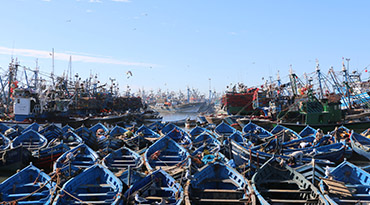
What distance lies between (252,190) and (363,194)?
18.2 feet

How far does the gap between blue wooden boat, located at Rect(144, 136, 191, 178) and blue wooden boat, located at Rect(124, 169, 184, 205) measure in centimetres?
180

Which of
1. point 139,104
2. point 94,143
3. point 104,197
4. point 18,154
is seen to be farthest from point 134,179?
point 139,104

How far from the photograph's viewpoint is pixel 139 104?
99688 mm

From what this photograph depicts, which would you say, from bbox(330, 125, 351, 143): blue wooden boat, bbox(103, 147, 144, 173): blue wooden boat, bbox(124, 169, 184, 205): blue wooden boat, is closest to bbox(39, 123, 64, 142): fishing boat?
bbox(103, 147, 144, 173): blue wooden boat

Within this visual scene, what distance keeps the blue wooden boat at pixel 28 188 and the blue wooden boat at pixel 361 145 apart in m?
23.7

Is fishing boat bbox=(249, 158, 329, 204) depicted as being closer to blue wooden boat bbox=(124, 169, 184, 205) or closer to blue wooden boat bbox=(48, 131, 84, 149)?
blue wooden boat bbox=(124, 169, 184, 205)

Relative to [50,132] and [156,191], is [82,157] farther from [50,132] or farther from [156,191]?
[50,132]

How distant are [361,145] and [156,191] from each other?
63.4 ft

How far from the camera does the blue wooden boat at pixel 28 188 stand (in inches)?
502

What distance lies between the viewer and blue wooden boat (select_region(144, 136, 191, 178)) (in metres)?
17.3

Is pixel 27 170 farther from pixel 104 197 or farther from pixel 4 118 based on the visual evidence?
pixel 4 118

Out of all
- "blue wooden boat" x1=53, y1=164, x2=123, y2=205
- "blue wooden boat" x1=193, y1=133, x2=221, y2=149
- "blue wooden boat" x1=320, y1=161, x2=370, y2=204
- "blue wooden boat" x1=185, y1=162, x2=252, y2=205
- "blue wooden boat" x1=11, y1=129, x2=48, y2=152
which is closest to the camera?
"blue wooden boat" x1=53, y1=164, x2=123, y2=205

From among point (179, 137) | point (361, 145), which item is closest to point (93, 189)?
point (179, 137)

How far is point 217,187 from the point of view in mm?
14945
